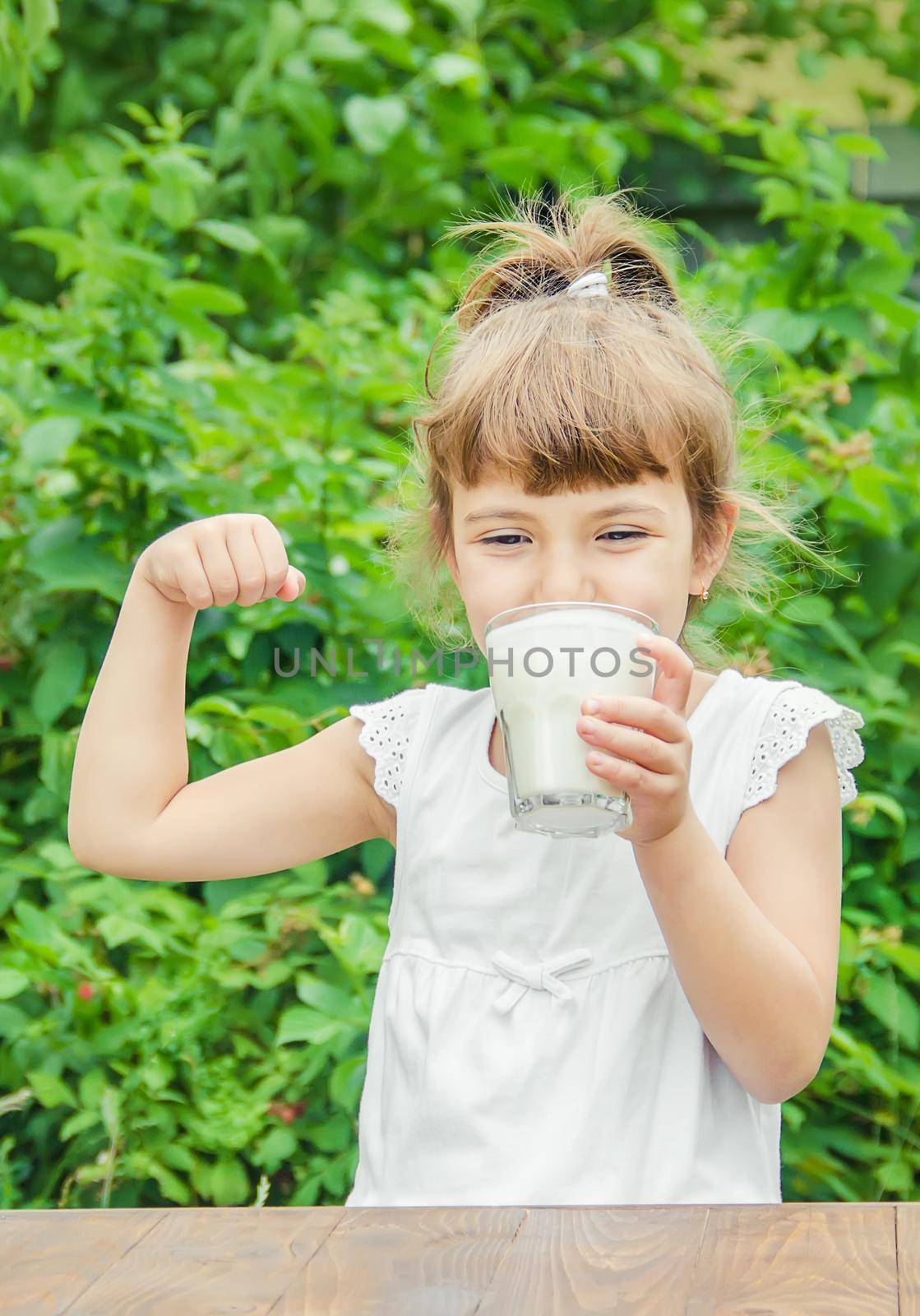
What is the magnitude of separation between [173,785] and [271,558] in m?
0.32

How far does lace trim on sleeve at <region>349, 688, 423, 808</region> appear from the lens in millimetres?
1646

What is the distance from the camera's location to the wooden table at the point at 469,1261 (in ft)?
2.77

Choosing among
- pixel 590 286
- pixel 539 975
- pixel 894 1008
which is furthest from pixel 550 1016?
pixel 894 1008

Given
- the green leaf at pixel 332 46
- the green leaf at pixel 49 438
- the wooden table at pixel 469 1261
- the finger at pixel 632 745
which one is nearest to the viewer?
the wooden table at pixel 469 1261

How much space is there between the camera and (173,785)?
1567 millimetres

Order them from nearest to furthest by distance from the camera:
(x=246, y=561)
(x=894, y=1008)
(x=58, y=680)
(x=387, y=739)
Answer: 1. (x=246, y=561)
2. (x=387, y=739)
3. (x=894, y=1008)
4. (x=58, y=680)

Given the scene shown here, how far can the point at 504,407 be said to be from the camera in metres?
1.47

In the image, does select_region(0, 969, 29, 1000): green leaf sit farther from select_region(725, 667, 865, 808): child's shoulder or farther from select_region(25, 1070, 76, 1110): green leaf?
select_region(725, 667, 865, 808): child's shoulder

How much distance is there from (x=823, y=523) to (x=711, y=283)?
2.44 ft

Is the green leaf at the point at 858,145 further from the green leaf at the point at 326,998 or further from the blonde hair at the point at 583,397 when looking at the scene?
the green leaf at the point at 326,998

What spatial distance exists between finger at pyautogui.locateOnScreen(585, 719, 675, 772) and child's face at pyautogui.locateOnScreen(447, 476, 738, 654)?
33cm

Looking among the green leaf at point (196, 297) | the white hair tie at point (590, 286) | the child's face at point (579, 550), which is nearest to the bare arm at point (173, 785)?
the child's face at point (579, 550)

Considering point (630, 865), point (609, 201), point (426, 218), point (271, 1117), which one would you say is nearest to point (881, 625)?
point (609, 201)

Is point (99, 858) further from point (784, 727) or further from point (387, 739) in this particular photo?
point (784, 727)
